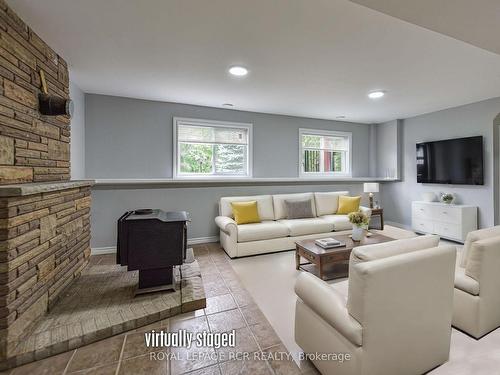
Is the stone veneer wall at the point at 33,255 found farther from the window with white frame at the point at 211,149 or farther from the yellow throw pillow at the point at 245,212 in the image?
the yellow throw pillow at the point at 245,212

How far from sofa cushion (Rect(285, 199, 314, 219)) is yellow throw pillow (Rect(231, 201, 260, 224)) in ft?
2.21

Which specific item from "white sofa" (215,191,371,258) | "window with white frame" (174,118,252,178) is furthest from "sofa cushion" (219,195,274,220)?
"window with white frame" (174,118,252,178)

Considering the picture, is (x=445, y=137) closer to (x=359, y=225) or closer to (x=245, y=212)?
(x=359, y=225)

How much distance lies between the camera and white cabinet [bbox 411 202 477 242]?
410 centimetres

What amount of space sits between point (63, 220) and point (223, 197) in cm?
247

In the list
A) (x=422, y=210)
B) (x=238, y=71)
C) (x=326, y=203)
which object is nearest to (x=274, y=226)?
(x=326, y=203)

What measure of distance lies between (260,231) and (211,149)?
183 cm

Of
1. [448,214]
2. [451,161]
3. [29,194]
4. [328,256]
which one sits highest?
[451,161]

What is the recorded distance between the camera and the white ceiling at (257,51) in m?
1.85

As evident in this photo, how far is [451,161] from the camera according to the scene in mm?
4445

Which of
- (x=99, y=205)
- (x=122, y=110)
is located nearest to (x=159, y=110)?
(x=122, y=110)

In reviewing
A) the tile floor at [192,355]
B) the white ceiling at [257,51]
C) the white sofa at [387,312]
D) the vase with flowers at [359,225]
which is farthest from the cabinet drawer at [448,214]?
the tile floor at [192,355]

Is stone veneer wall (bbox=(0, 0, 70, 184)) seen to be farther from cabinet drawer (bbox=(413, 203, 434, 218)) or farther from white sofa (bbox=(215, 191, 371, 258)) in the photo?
cabinet drawer (bbox=(413, 203, 434, 218))

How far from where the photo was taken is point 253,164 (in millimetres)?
4805
